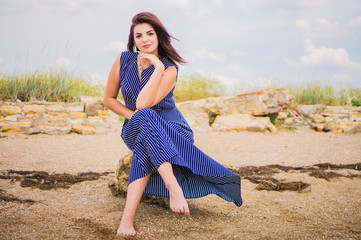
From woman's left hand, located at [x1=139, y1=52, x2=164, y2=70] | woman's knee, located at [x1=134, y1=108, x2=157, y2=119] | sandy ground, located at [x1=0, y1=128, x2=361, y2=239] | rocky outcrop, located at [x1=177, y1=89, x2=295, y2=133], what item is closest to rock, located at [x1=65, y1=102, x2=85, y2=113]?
sandy ground, located at [x1=0, y1=128, x2=361, y2=239]

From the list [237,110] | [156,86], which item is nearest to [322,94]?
[237,110]

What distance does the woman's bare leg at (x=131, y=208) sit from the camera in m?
2.13

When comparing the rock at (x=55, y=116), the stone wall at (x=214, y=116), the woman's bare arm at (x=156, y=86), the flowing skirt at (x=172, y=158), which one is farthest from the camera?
the rock at (x=55, y=116)

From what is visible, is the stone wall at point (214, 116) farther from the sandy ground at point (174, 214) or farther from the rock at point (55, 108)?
the sandy ground at point (174, 214)

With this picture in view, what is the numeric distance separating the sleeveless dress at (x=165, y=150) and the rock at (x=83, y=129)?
4.39m

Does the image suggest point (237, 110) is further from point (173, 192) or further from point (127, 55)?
point (173, 192)

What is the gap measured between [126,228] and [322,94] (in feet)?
36.1

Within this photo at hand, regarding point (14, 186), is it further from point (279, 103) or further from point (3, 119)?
point (279, 103)

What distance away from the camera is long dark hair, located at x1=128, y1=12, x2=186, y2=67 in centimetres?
277

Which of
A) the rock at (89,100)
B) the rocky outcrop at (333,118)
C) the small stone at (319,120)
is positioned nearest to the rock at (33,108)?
Result: the rock at (89,100)

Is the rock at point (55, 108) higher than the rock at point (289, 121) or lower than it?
lower

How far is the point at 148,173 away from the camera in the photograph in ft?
7.48

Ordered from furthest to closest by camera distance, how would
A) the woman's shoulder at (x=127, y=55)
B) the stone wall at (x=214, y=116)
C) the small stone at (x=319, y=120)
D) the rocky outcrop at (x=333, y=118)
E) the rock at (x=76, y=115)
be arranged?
the small stone at (x=319, y=120), the rocky outcrop at (x=333, y=118), the rock at (x=76, y=115), the stone wall at (x=214, y=116), the woman's shoulder at (x=127, y=55)

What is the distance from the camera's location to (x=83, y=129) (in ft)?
22.7
